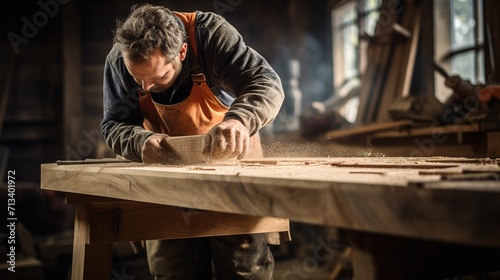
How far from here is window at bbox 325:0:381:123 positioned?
7434 mm

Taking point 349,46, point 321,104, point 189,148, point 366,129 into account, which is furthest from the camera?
point 349,46

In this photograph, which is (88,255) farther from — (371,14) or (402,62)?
(371,14)

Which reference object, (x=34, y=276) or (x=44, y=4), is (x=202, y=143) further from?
(x=44, y=4)

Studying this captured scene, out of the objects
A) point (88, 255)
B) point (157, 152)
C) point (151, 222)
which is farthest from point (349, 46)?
point (88, 255)

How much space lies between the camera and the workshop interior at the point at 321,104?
2.43m

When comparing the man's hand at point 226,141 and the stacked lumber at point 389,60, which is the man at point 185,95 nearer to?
the man's hand at point 226,141

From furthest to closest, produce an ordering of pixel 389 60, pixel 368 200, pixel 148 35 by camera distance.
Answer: pixel 389 60 → pixel 148 35 → pixel 368 200

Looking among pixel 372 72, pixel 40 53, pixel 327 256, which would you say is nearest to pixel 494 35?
pixel 372 72

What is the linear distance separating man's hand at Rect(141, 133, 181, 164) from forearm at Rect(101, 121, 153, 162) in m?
0.06

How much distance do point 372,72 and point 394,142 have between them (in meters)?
1.37

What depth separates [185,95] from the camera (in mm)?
2977

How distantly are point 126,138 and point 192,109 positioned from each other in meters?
0.42

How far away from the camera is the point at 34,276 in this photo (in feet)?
Result: 14.9

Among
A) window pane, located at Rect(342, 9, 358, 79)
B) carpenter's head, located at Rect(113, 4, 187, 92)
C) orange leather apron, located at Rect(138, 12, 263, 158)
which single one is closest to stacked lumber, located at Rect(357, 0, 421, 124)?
window pane, located at Rect(342, 9, 358, 79)
